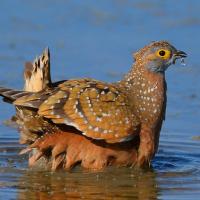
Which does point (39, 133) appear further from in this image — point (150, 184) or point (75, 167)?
point (150, 184)

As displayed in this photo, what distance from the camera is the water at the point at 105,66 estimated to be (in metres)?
14.6

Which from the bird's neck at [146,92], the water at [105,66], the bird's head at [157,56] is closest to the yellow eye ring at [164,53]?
the bird's head at [157,56]

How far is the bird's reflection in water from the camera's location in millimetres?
14078

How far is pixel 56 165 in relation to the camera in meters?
15.4

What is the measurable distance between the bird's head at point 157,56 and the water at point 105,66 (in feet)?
4.36

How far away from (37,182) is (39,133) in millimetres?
863

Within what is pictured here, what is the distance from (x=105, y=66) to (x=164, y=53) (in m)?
4.14

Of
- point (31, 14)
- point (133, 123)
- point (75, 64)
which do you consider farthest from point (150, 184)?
point (31, 14)

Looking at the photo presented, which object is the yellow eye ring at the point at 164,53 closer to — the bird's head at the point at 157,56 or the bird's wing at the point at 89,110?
the bird's head at the point at 157,56

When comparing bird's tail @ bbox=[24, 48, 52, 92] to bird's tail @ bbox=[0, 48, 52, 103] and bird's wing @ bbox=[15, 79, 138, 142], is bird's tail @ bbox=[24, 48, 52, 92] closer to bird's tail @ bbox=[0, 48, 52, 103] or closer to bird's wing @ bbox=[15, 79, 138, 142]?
bird's tail @ bbox=[0, 48, 52, 103]

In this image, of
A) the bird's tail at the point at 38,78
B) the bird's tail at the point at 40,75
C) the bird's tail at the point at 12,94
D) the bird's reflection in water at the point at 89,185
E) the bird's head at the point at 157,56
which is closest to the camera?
the bird's reflection in water at the point at 89,185

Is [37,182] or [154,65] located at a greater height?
[154,65]

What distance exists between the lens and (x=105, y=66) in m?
19.9

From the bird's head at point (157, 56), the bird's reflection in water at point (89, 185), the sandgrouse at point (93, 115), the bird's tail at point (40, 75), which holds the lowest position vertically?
the bird's reflection in water at point (89, 185)
